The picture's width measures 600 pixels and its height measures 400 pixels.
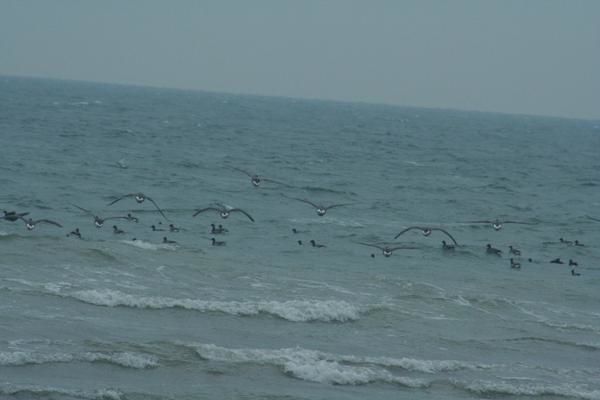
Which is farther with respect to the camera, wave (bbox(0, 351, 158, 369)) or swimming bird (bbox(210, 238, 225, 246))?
swimming bird (bbox(210, 238, 225, 246))

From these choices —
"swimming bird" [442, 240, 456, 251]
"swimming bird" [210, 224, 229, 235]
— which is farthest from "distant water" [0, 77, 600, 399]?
"swimming bird" [442, 240, 456, 251]

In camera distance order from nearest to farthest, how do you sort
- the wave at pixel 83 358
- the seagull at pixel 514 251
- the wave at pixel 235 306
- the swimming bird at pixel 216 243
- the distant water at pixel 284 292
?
the wave at pixel 83 358 < the distant water at pixel 284 292 < the wave at pixel 235 306 < the swimming bird at pixel 216 243 < the seagull at pixel 514 251

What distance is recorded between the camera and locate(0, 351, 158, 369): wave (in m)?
21.6

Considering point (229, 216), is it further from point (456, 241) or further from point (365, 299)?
point (365, 299)

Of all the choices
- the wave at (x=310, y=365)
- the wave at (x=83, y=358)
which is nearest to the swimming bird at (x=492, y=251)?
the wave at (x=310, y=365)

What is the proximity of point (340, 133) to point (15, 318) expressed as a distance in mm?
97331

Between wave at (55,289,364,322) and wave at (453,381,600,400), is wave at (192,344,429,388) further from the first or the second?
wave at (55,289,364,322)

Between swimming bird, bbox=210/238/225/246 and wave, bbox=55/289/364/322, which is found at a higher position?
wave, bbox=55/289/364/322

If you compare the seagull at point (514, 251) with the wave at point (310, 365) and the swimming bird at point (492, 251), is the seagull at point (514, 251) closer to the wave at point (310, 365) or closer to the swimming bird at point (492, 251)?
the swimming bird at point (492, 251)

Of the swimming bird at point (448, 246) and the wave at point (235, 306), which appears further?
the swimming bird at point (448, 246)

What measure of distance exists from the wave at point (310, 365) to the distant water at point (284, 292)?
0.06 meters

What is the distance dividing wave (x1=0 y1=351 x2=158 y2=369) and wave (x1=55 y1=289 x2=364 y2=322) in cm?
450

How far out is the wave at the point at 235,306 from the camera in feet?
89.8

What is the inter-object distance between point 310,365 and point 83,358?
4784 millimetres
